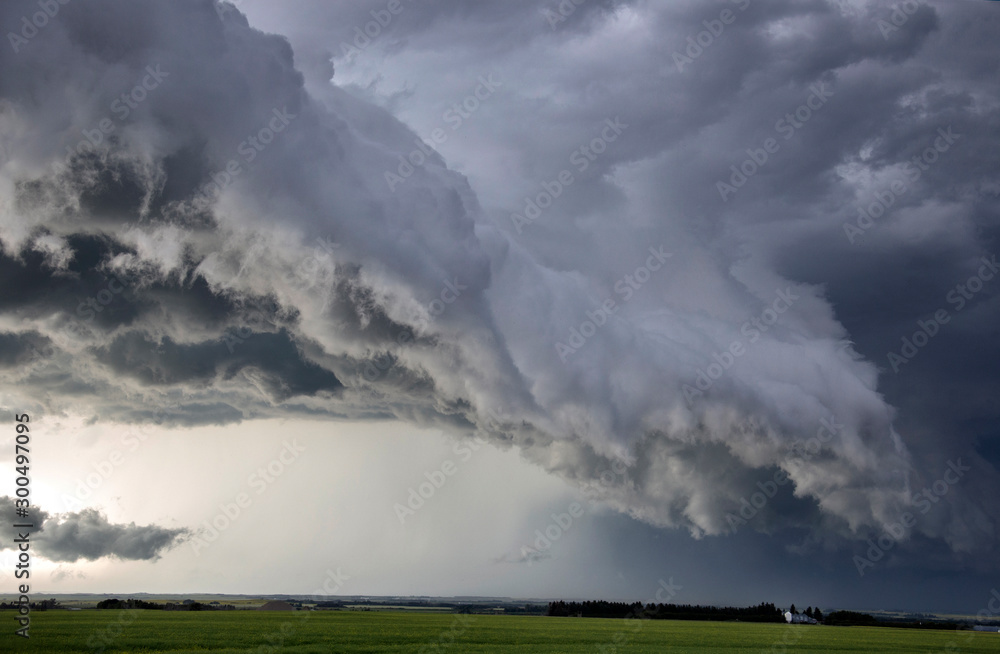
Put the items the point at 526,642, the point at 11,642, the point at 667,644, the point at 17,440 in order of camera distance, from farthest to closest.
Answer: the point at 667,644 < the point at 526,642 < the point at 11,642 < the point at 17,440

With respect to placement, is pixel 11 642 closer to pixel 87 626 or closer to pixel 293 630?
pixel 87 626

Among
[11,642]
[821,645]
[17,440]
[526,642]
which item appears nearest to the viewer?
[17,440]

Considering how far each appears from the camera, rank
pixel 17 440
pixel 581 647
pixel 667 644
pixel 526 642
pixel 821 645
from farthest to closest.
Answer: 1. pixel 821 645
2. pixel 667 644
3. pixel 526 642
4. pixel 581 647
5. pixel 17 440

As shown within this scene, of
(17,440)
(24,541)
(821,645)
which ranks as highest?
(17,440)

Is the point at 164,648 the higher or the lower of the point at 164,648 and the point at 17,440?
the lower

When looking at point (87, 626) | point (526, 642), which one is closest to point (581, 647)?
point (526, 642)

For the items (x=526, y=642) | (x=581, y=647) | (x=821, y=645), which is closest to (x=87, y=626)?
(x=526, y=642)

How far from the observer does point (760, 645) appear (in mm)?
88000

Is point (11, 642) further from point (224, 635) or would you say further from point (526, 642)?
point (526, 642)

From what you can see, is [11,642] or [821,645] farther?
[821,645]

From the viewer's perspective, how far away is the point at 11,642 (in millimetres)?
63125

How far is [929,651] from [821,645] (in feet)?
38.2

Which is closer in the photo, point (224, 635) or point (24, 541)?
point (24, 541)

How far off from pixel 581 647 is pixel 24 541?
1957 inches
